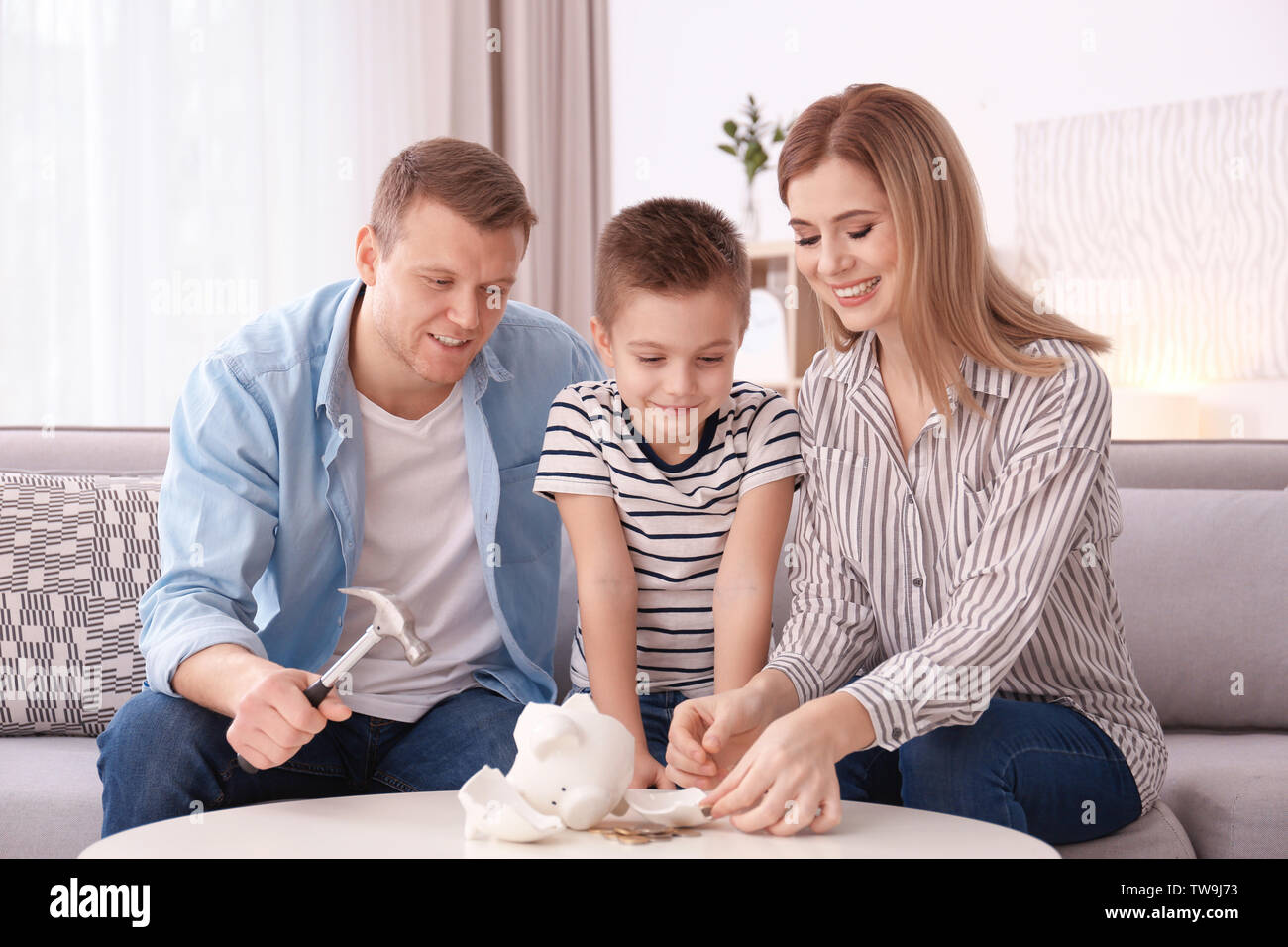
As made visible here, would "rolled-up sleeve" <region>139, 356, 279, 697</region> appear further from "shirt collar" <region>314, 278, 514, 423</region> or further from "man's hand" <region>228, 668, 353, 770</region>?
"man's hand" <region>228, 668, 353, 770</region>

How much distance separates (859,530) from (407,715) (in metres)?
0.60

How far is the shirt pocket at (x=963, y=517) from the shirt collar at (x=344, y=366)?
649mm

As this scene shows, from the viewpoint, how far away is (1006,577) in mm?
1234

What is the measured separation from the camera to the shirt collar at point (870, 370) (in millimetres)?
1340

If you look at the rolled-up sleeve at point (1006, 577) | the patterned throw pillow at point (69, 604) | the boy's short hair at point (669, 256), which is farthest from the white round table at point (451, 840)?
the patterned throw pillow at point (69, 604)

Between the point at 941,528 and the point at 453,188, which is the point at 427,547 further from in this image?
the point at 941,528

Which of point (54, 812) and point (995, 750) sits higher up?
→ point (995, 750)

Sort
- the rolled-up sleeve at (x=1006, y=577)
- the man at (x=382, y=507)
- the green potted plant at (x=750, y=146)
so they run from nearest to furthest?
1. the rolled-up sleeve at (x=1006, y=577)
2. the man at (x=382, y=507)
3. the green potted plant at (x=750, y=146)

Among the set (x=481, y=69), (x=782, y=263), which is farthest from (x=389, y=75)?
(x=782, y=263)

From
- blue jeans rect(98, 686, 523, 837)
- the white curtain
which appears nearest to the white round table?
blue jeans rect(98, 686, 523, 837)

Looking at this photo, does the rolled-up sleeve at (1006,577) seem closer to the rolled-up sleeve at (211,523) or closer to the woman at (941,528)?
the woman at (941,528)

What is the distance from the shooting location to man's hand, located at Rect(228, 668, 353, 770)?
1.08 metres

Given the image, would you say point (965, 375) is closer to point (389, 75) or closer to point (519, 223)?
point (519, 223)

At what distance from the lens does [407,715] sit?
151cm
